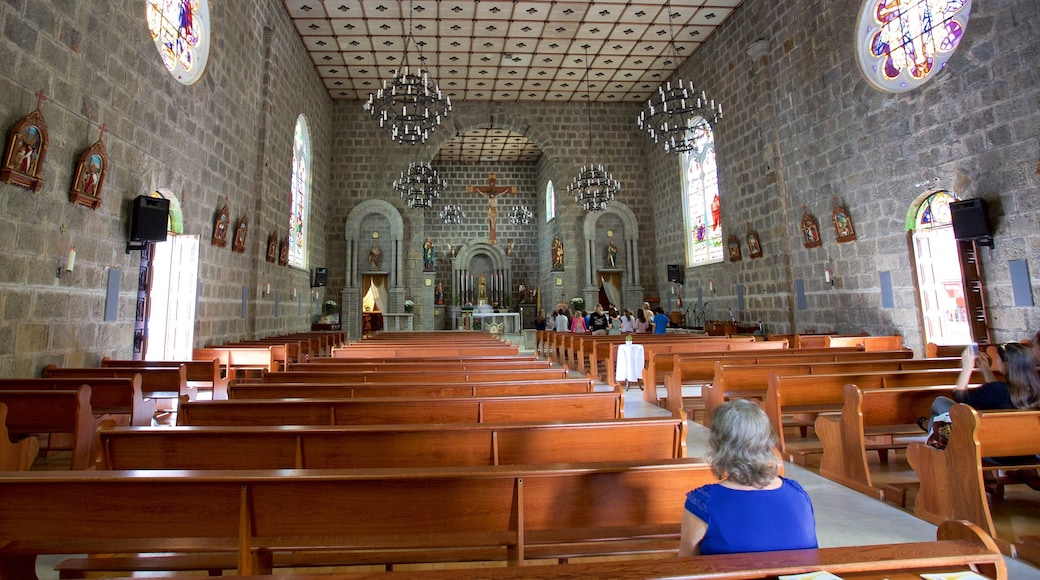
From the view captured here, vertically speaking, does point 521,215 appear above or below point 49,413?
above

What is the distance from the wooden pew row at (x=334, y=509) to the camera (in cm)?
161

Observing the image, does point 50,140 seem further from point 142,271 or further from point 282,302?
point 282,302

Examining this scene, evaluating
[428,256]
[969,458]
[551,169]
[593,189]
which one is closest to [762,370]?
[969,458]

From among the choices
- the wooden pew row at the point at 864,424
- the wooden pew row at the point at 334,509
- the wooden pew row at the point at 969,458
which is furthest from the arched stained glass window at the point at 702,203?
the wooden pew row at the point at 334,509

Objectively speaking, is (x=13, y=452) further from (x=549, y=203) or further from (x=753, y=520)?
(x=549, y=203)

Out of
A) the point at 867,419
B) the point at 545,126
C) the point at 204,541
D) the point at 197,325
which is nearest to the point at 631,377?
Result: the point at 867,419

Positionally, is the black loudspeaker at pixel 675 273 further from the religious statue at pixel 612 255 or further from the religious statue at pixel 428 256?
the religious statue at pixel 428 256

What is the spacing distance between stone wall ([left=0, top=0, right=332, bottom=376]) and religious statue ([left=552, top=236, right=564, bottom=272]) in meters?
10.1

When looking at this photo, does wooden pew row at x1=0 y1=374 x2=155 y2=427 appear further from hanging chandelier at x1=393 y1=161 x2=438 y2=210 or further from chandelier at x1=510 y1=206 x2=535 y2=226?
chandelier at x1=510 y1=206 x2=535 y2=226

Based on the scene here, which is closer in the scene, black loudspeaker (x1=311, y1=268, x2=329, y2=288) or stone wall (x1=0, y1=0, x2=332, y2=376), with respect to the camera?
stone wall (x1=0, y1=0, x2=332, y2=376)

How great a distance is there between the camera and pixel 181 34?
769 cm

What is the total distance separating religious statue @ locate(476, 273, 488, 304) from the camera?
22.0m

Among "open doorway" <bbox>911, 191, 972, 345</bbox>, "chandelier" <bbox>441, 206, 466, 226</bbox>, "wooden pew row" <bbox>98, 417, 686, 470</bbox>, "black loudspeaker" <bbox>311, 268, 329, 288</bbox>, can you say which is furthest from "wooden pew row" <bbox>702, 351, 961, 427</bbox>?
"chandelier" <bbox>441, 206, 466, 226</bbox>

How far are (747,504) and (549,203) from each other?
20.2 metres
